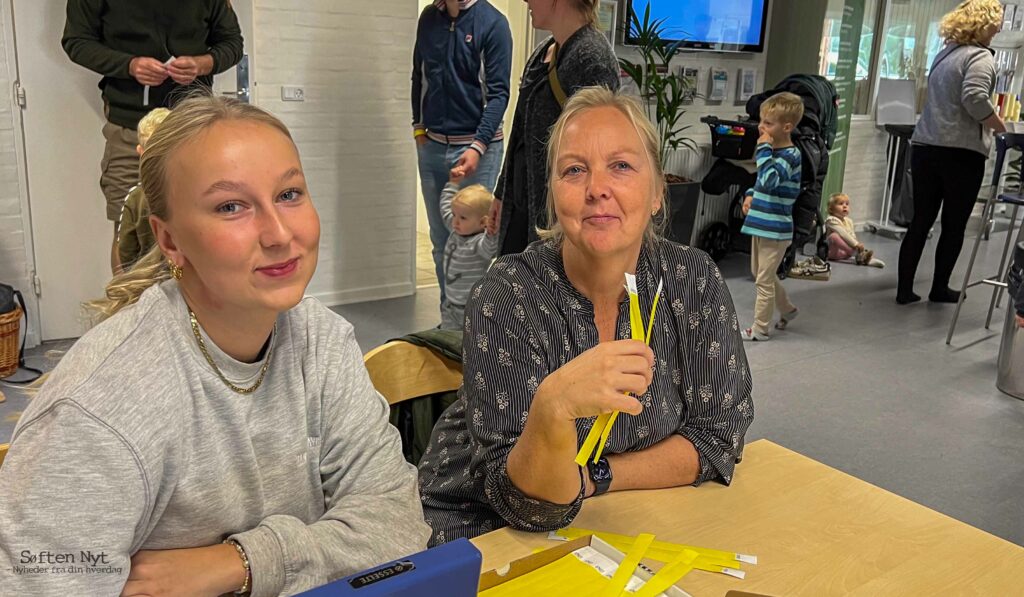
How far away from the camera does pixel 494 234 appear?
305cm

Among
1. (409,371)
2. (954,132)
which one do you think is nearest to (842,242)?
(954,132)

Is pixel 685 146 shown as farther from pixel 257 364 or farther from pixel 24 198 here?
pixel 257 364

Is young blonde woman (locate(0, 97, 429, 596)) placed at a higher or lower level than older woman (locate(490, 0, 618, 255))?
lower

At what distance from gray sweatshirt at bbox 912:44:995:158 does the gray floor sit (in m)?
1.03

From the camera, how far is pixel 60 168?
12.1 ft

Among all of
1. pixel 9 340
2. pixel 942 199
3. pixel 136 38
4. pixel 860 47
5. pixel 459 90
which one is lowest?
pixel 9 340

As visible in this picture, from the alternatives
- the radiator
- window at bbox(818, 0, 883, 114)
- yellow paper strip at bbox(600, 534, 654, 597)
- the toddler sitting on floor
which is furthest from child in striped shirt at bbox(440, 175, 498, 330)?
window at bbox(818, 0, 883, 114)

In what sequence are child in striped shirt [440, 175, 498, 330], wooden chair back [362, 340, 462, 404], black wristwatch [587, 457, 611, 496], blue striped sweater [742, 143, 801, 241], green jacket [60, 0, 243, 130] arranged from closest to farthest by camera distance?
black wristwatch [587, 457, 611, 496] → wooden chair back [362, 340, 462, 404] → child in striped shirt [440, 175, 498, 330] → green jacket [60, 0, 243, 130] → blue striped sweater [742, 143, 801, 241]

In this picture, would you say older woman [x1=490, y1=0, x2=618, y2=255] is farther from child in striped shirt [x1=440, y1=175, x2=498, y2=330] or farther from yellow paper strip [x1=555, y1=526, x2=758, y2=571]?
yellow paper strip [x1=555, y1=526, x2=758, y2=571]

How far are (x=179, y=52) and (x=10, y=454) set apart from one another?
113 inches

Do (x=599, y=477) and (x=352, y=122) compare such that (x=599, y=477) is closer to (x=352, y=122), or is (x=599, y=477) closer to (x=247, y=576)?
(x=247, y=576)

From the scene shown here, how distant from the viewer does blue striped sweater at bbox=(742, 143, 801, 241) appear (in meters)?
4.39

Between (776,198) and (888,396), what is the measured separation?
1.18 metres

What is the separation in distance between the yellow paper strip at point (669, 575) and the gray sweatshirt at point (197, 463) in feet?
1.06
